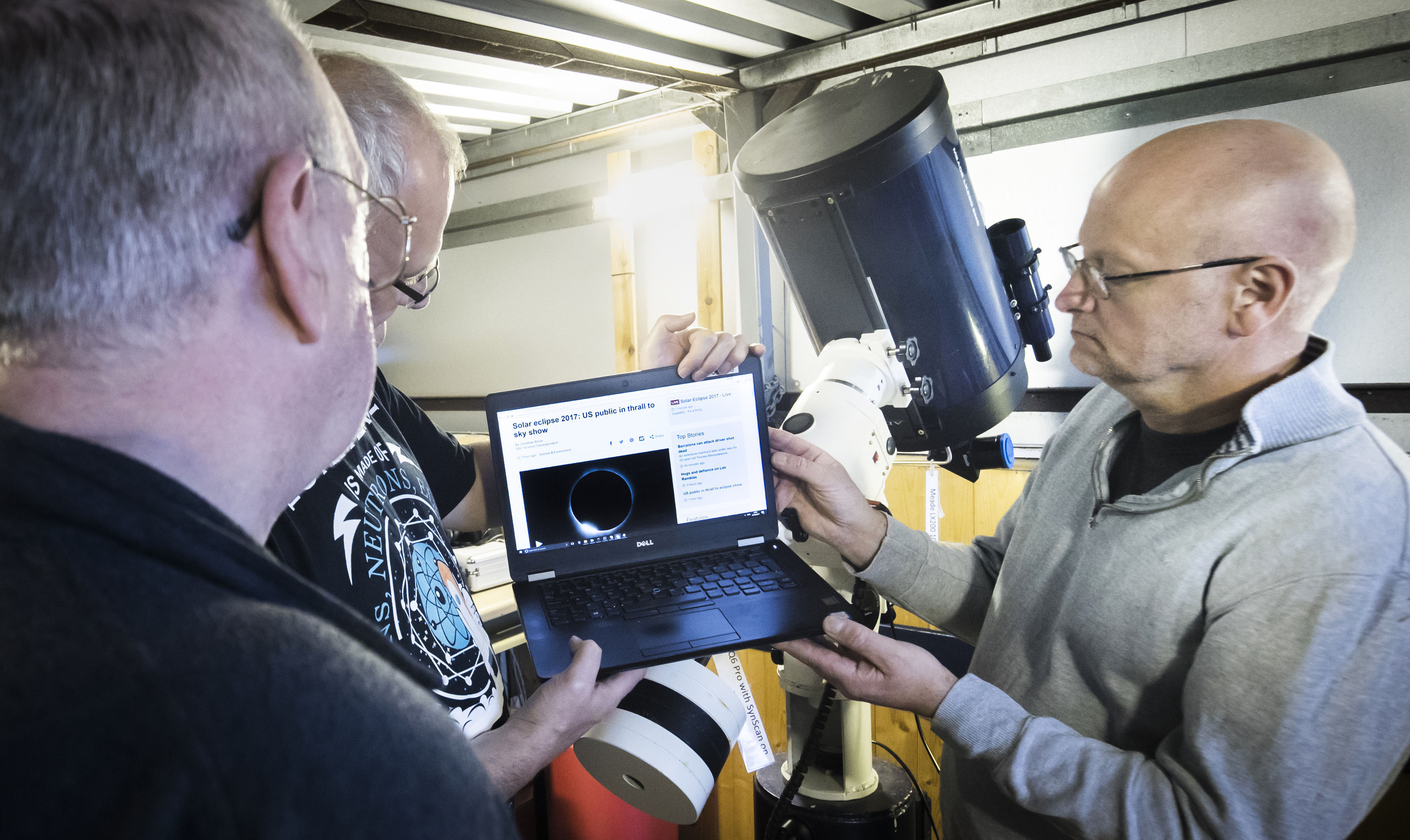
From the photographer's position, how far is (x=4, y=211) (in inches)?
15.5

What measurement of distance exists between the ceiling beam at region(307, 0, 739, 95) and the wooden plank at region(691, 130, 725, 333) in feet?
1.11

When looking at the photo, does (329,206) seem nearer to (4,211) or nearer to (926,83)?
(4,211)

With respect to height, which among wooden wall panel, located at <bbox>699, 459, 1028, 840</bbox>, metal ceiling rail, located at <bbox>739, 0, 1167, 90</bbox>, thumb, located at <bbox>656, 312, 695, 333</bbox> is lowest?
wooden wall panel, located at <bbox>699, 459, 1028, 840</bbox>

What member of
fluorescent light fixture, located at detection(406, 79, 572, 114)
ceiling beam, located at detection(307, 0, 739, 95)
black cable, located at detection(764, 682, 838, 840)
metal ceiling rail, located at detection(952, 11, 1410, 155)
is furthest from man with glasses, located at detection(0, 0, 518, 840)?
fluorescent light fixture, located at detection(406, 79, 572, 114)

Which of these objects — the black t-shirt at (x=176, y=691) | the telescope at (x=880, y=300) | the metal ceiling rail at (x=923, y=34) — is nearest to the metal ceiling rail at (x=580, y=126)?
the metal ceiling rail at (x=923, y=34)

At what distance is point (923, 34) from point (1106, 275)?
1.91m

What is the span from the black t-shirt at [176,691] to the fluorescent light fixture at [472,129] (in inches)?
172

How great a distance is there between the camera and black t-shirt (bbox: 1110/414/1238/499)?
3.65 ft

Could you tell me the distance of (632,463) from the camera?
4.12ft

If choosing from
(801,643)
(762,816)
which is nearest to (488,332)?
(762,816)

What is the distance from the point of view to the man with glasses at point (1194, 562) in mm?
848

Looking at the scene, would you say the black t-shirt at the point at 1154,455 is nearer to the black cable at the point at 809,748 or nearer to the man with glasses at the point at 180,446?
the black cable at the point at 809,748

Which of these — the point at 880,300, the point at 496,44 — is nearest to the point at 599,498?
the point at 880,300

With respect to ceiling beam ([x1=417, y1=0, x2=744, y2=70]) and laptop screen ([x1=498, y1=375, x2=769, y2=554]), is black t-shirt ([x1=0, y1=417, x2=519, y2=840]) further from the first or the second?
ceiling beam ([x1=417, y1=0, x2=744, y2=70])
